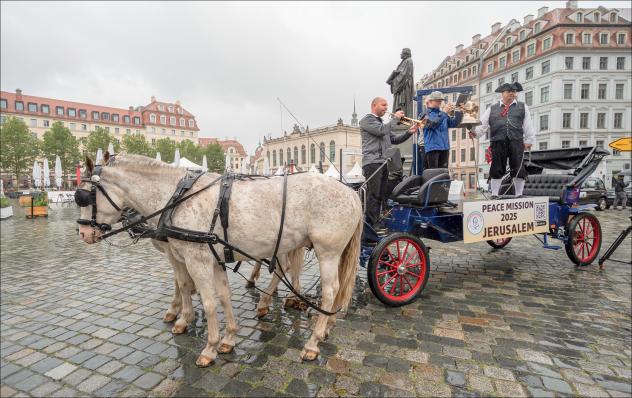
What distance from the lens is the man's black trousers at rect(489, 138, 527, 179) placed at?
5.56 meters

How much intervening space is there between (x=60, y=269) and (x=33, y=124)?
78.2 meters

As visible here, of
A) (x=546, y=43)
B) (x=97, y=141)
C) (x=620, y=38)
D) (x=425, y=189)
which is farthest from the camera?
(x=97, y=141)

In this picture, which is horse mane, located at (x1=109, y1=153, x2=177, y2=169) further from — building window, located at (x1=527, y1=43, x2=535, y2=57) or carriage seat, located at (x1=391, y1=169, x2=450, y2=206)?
building window, located at (x1=527, y1=43, x2=535, y2=57)

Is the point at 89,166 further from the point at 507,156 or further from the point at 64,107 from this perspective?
the point at 64,107

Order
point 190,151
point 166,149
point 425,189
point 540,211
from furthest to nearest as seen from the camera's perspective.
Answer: point 190,151 < point 166,149 < point 540,211 < point 425,189

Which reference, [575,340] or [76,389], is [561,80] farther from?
[76,389]

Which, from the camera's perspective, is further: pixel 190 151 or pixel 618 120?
pixel 190 151

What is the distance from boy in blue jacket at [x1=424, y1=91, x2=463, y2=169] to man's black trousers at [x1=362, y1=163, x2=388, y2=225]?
1.25m

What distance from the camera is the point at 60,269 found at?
6.42 meters

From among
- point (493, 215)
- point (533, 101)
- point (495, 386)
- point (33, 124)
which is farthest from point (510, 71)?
point (33, 124)

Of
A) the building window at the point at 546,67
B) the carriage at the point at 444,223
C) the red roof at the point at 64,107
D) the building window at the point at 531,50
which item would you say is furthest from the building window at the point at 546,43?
the red roof at the point at 64,107

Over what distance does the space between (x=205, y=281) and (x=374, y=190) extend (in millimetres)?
2611

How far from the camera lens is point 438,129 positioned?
17.3 feet

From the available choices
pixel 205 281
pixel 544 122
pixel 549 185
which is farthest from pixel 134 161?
pixel 544 122
